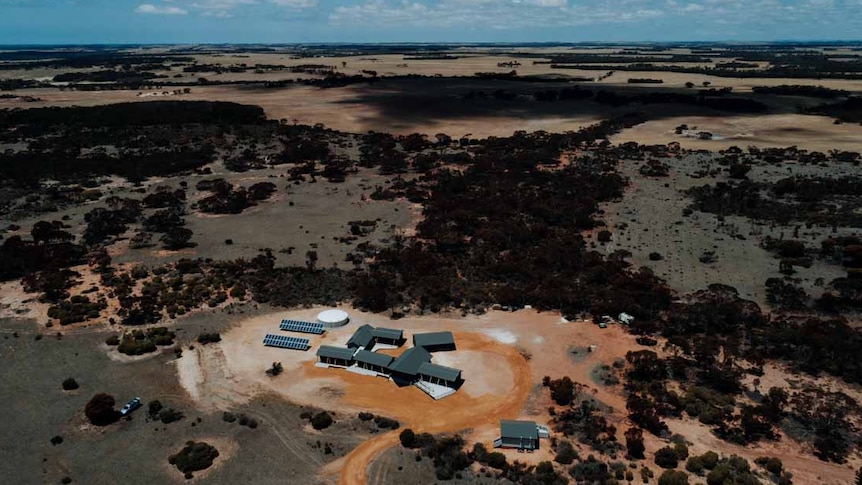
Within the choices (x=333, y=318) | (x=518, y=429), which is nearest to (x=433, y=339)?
(x=333, y=318)

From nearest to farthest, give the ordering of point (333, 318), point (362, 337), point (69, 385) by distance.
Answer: point (69, 385) → point (362, 337) → point (333, 318)

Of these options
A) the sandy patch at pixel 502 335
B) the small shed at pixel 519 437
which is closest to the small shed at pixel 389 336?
the sandy patch at pixel 502 335

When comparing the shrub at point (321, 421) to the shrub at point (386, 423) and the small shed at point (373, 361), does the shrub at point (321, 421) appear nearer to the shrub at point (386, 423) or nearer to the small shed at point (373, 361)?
the shrub at point (386, 423)

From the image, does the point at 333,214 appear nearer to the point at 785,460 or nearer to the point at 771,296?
the point at 771,296

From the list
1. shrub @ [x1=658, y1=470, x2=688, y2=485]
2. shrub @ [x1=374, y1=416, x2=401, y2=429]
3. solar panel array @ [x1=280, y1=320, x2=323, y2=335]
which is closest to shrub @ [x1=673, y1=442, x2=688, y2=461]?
shrub @ [x1=658, y1=470, x2=688, y2=485]

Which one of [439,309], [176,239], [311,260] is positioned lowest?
[439,309]

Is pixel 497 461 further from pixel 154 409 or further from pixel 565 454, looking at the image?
pixel 154 409

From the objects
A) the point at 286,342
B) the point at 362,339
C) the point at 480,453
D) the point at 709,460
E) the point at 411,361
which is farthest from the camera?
the point at 286,342
